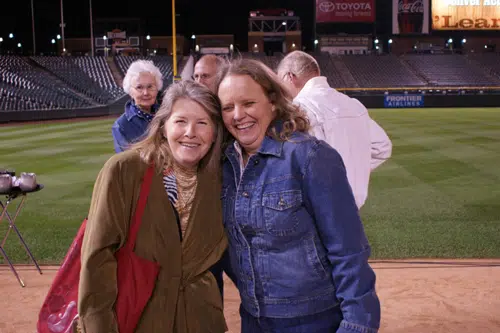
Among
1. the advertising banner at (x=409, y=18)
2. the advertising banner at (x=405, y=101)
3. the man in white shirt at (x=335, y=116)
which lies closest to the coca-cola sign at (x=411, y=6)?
the advertising banner at (x=409, y=18)

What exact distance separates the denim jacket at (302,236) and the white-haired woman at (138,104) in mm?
2789

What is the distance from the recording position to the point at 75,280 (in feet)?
9.30

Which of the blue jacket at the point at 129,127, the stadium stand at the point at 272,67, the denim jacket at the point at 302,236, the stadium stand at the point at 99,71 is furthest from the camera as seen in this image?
the stadium stand at the point at 99,71

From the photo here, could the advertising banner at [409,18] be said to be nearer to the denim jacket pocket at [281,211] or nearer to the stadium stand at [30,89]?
the stadium stand at [30,89]

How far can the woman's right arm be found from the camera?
239 cm

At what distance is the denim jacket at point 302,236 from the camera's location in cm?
228

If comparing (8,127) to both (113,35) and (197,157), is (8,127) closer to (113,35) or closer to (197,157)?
(197,157)

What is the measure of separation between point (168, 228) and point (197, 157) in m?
0.34

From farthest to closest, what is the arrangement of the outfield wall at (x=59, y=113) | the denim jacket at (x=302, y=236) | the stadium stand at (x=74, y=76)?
1. the stadium stand at (x=74, y=76)
2. the outfield wall at (x=59, y=113)
3. the denim jacket at (x=302, y=236)

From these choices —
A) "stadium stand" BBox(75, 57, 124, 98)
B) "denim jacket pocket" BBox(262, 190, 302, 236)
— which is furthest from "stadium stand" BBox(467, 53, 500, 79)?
"denim jacket pocket" BBox(262, 190, 302, 236)

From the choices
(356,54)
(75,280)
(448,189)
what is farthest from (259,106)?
(356,54)

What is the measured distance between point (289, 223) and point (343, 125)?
82.2 inches

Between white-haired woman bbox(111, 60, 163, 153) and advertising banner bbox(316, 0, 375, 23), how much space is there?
56635 millimetres

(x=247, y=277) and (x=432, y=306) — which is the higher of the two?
(x=247, y=277)
